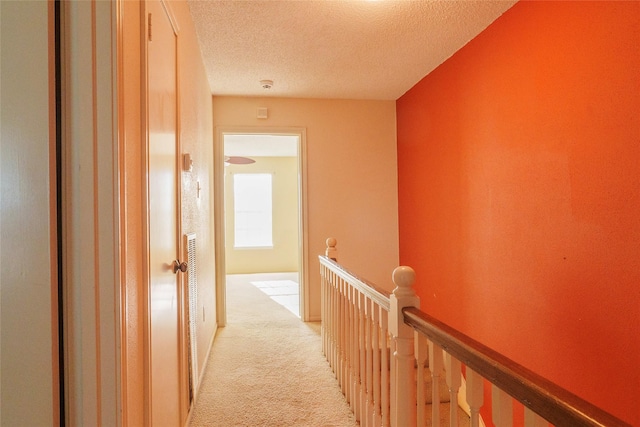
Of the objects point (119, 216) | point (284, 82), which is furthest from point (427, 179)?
point (119, 216)

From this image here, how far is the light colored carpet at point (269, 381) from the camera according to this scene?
86.0 inches

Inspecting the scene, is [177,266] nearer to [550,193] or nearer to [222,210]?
[550,193]

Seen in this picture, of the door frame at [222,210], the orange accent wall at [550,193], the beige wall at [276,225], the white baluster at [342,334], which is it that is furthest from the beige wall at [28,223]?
the beige wall at [276,225]

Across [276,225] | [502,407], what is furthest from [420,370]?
[276,225]

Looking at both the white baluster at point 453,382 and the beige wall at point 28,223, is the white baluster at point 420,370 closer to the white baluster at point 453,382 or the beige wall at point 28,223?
the white baluster at point 453,382

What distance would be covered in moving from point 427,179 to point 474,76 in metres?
1.05

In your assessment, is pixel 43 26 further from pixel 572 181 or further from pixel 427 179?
pixel 427 179

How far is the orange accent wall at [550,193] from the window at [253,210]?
480cm

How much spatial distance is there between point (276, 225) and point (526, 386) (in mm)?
6973

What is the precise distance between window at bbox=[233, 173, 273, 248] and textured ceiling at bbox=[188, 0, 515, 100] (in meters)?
3.82

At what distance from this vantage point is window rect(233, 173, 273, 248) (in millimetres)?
7504

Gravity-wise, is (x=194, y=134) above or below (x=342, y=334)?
above

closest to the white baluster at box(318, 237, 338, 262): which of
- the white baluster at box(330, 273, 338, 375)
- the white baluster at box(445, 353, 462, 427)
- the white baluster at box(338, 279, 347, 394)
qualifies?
the white baluster at box(330, 273, 338, 375)

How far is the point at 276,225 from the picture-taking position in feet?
25.0
